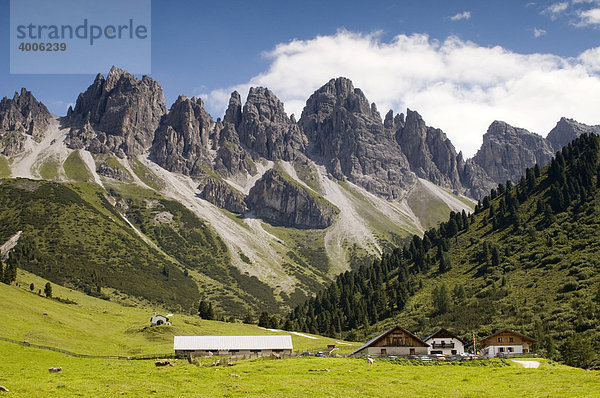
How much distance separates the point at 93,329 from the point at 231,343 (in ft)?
125

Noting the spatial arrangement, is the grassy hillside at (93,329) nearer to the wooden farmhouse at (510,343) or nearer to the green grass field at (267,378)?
the green grass field at (267,378)

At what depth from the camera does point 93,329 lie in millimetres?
111125

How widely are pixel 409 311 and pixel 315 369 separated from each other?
103077mm

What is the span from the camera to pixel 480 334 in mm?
114000

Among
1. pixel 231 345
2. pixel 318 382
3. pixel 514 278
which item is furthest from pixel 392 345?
pixel 514 278

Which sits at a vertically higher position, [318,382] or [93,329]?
[93,329]

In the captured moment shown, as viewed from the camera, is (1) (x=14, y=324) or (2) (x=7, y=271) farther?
(2) (x=7, y=271)

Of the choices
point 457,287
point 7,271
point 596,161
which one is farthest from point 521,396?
point 596,161

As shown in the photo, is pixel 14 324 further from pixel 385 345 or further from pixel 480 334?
pixel 480 334

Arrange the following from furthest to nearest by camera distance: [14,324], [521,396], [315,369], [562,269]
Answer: [562,269] → [14,324] → [315,369] → [521,396]

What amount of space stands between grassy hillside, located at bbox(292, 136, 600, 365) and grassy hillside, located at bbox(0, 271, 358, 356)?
33734 millimetres

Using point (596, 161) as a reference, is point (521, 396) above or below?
below

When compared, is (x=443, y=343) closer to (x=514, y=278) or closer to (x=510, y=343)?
(x=510, y=343)

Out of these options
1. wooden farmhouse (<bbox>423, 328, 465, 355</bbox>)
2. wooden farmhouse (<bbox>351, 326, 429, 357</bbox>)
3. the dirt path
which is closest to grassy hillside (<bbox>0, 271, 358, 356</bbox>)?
wooden farmhouse (<bbox>423, 328, 465, 355</bbox>)
